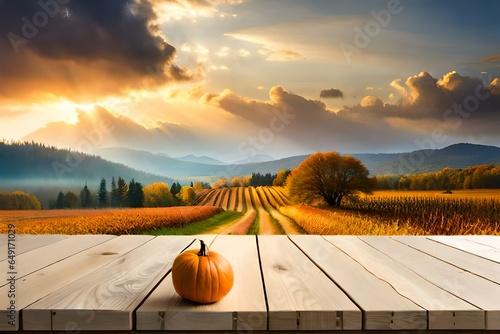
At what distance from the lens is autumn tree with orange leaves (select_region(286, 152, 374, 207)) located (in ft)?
17.0

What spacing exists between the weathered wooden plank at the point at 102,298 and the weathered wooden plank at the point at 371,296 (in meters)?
0.76

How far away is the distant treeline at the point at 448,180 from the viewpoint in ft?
17.3

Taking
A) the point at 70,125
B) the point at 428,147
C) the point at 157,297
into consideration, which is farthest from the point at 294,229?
the point at 157,297

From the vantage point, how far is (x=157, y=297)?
1.89 metres

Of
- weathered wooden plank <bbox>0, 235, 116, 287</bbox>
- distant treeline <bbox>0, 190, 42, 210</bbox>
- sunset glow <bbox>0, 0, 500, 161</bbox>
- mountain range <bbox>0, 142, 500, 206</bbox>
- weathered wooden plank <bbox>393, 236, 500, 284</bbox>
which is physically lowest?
weathered wooden plank <bbox>393, 236, 500, 284</bbox>

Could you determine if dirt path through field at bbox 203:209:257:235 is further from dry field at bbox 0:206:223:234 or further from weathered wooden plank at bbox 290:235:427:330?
weathered wooden plank at bbox 290:235:427:330

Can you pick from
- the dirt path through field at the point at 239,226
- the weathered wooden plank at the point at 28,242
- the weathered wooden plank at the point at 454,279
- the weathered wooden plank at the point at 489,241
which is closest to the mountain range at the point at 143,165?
the dirt path through field at the point at 239,226

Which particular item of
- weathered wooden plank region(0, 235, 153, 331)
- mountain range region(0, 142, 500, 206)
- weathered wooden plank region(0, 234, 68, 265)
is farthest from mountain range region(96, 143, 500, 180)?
weathered wooden plank region(0, 235, 153, 331)

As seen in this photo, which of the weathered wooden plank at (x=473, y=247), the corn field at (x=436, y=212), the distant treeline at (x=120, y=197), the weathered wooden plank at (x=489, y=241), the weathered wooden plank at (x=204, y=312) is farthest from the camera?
the corn field at (x=436, y=212)

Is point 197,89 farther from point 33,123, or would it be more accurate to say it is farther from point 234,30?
point 33,123

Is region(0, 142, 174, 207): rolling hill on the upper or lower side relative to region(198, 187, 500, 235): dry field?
upper

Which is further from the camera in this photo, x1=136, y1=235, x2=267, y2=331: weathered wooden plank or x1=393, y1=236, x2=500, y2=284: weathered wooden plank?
x1=393, y1=236, x2=500, y2=284: weathered wooden plank

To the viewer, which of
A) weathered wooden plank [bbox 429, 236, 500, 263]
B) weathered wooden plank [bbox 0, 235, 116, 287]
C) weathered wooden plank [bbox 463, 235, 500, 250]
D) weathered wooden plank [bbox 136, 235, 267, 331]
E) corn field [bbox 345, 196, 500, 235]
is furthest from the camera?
corn field [bbox 345, 196, 500, 235]

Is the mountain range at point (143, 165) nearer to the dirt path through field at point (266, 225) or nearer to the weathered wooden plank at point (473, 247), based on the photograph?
the dirt path through field at point (266, 225)
